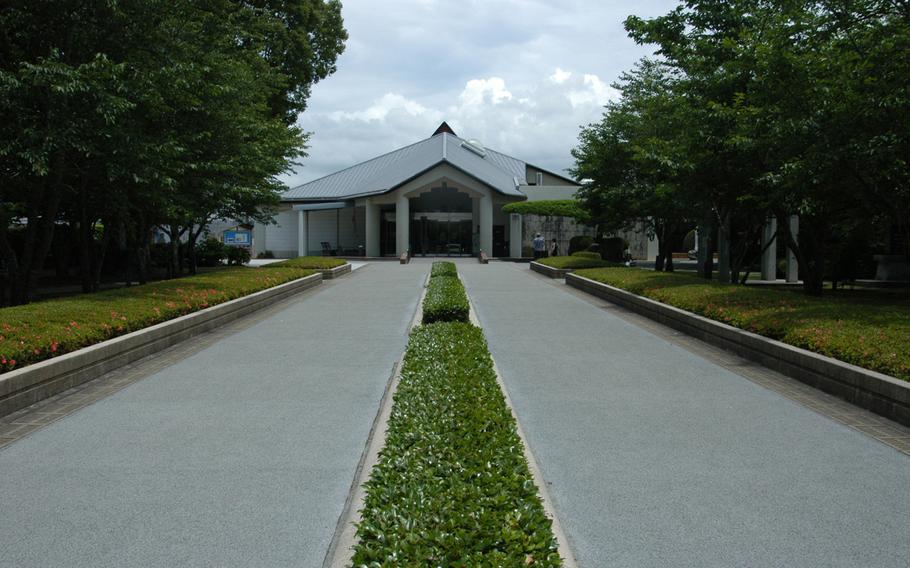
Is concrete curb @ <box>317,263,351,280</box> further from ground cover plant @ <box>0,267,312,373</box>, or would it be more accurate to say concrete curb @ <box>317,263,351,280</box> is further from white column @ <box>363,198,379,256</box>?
white column @ <box>363,198,379,256</box>

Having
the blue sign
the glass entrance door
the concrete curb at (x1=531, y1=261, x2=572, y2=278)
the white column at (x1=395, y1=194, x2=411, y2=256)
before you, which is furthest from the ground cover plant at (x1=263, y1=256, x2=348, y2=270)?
the blue sign

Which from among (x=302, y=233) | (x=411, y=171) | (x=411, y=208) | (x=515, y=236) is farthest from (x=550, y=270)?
(x=302, y=233)

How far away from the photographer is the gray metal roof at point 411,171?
4912cm

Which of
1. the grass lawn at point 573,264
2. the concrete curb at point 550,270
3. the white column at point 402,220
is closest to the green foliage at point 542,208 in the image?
the white column at point 402,220

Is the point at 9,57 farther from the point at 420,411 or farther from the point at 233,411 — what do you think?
the point at 420,411

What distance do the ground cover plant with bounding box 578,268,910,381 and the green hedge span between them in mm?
4486

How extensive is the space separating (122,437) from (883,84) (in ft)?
37.5

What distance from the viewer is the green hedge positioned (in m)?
3.10

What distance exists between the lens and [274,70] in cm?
2720

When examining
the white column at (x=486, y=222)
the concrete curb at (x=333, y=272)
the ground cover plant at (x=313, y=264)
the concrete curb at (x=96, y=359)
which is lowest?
the concrete curb at (x=96, y=359)

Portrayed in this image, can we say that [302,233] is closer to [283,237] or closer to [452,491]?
[283,237]

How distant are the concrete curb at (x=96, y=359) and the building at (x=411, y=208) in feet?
112

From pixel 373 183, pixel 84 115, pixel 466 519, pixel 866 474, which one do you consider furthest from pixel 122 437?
pixel 373 183

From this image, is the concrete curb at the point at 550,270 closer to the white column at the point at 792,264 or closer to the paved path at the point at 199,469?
the white column at the point at 792,264
